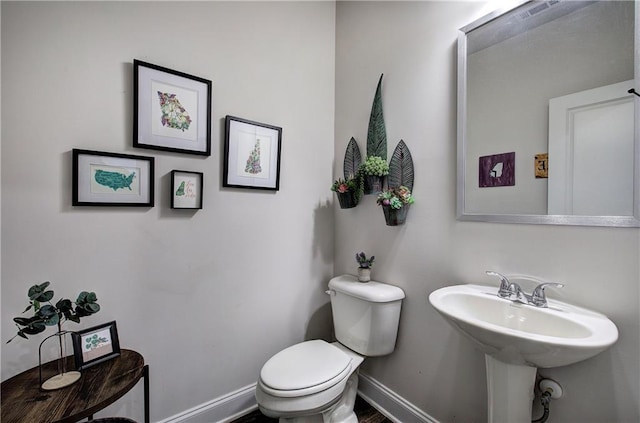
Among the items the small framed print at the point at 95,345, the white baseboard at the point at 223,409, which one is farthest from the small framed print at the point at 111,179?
the white baseboard at the point at 223,409

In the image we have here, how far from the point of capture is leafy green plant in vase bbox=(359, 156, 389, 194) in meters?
1.52

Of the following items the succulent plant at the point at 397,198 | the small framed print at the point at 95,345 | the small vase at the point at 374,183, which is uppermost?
the small vase at the point at 374,183

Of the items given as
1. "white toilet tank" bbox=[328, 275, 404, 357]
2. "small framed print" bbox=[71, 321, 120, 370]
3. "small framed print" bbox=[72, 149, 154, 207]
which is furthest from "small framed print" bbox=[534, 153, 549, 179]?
"small framed print" bbox=[71, 321, 120, 370]

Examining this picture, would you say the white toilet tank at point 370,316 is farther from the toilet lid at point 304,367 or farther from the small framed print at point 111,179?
the small framed print at point 111,179

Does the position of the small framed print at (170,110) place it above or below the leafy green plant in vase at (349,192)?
above

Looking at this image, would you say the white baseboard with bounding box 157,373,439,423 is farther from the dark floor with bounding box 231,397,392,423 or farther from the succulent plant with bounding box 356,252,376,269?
the succulent plant with bounding box 356,252,376,269

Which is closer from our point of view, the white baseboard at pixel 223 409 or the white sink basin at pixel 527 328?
the white sink basin at pixel 527 328

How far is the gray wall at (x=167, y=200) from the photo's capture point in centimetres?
103

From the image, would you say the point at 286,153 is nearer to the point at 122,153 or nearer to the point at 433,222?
the point at 122,153

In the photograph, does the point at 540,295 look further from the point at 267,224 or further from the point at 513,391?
the point at 267,224

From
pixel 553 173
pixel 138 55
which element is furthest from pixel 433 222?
pixel 138 55

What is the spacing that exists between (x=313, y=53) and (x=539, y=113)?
136 centimetres

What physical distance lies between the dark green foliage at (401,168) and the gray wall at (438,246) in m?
0.04

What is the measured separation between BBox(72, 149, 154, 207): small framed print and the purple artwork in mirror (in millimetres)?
1482
